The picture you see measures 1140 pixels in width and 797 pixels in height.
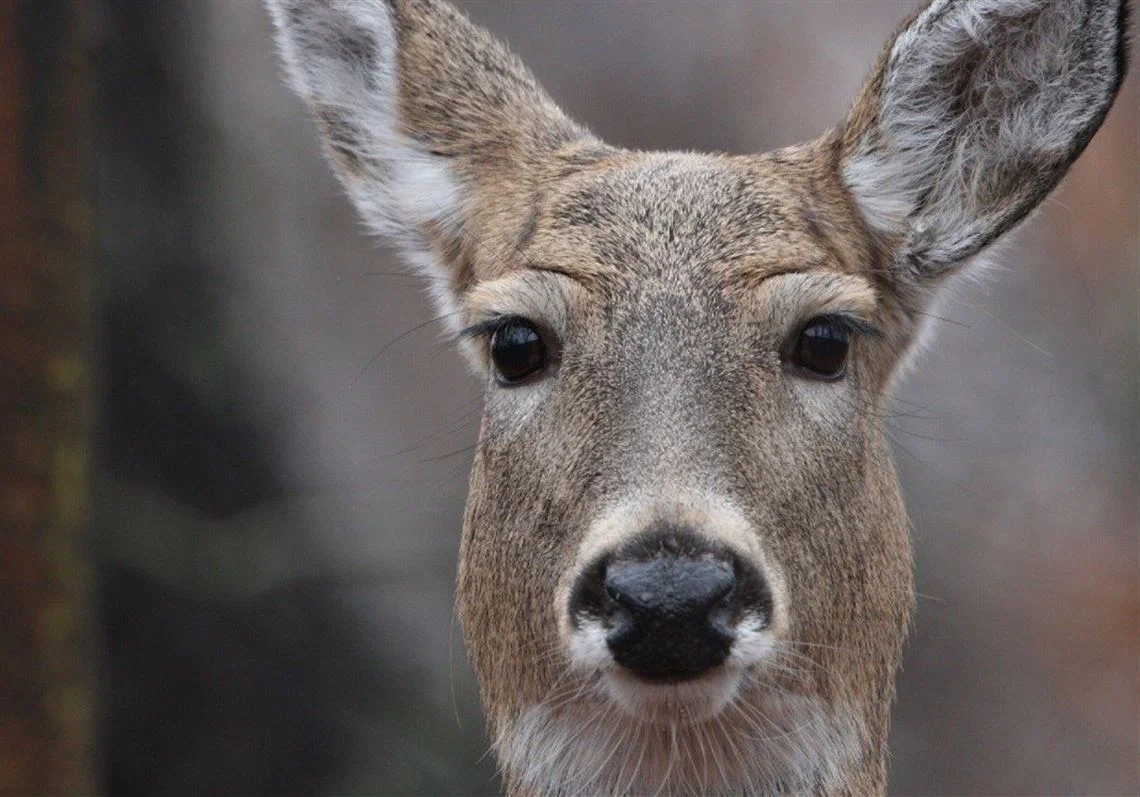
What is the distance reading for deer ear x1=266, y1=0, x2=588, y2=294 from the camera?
657 cm

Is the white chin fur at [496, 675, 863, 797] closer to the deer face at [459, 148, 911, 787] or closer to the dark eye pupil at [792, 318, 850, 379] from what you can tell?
the deer face at [459, 148, 911, 787]

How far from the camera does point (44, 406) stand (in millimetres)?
8547

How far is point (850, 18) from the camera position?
1415 centimetres

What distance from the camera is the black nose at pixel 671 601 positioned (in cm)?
460

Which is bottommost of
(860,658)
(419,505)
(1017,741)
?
(1017,741)

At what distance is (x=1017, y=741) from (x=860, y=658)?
356 inches

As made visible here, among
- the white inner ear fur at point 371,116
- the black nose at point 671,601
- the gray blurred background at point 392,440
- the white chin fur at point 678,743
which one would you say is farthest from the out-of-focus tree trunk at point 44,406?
the black nose at point 671,601

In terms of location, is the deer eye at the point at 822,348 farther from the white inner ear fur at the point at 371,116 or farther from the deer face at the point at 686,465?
the white inner ear fur at the point at 371,116

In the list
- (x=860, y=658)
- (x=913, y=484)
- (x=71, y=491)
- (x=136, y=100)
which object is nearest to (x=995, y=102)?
(x=860, y=658)

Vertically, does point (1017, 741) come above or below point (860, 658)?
below

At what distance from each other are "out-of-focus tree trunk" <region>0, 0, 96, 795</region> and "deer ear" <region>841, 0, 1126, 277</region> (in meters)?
4.02

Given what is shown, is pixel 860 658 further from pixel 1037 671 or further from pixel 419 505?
pixel 1037 671

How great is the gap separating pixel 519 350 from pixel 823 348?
3.11ft

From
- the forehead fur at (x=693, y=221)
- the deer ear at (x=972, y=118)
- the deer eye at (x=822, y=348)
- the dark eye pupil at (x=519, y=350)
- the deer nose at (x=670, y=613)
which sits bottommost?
the deer nose at (x=670, y=613)
